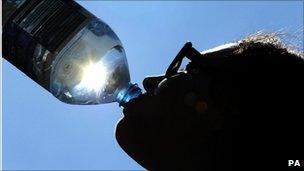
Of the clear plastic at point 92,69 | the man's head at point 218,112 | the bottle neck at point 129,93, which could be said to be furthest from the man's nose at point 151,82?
the clear plastic at point 92,69

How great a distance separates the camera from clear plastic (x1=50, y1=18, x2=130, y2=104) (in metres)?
2.11

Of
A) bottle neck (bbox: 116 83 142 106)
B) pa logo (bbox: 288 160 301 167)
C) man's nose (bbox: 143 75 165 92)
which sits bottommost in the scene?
pa logo (bbox: 288 160 301 167)

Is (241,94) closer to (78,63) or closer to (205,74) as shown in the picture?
(205,74)

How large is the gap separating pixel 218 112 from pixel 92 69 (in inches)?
34.9

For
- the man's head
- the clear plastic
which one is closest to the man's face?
the man's head

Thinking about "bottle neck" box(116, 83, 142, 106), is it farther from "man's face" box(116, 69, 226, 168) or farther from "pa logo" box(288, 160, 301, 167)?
"pa logo" box(288, 160, 301, 167)

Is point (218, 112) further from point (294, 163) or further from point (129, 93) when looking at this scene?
point (129, 93)

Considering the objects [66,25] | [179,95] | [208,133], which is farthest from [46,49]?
[208,133]

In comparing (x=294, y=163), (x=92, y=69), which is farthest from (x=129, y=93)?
(x=294, y=163)

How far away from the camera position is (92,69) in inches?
86.0

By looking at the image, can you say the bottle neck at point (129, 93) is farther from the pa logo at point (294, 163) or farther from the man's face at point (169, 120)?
the pa logo at point (294, 163)

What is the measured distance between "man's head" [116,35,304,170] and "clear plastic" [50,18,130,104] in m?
0.59

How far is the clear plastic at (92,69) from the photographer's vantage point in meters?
2.11

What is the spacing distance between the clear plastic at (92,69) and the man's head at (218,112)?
0.59 meters
